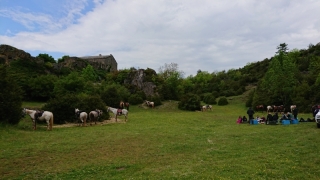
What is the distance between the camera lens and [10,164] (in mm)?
9047

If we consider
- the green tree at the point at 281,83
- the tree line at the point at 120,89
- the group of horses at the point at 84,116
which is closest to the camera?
the group of horses at the point at 84,116

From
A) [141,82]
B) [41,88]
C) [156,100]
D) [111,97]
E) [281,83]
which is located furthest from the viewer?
[141,82]

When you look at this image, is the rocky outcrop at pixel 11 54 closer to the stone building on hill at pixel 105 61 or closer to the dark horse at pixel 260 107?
the stone building on hill at pixel 105 61

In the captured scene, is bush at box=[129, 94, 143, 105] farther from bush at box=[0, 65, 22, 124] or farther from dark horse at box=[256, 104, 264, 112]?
bush at box=[0, 65, 22, 124]

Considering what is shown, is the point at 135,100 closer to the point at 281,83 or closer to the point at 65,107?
the point at 65,107

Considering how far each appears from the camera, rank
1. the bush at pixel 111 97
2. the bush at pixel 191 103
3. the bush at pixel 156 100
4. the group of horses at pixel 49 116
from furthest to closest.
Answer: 1. the bush at pixel 156 100
2. the bush at pixel 191 103
3. the bush at pixel 111 97
4. the group of horses at pixel 49 116

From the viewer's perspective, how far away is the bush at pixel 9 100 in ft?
57.6

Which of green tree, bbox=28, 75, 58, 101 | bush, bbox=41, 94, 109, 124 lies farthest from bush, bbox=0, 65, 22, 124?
green tree, bbox=28, 75, 58, 101

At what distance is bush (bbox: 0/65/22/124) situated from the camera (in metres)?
17.5

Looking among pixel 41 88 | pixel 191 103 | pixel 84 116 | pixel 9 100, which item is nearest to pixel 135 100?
pixel 191 103

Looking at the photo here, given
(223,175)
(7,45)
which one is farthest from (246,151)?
(7,45)

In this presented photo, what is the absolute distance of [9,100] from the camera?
59.2 feet

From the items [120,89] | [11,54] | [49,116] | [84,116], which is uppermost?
[11,54]

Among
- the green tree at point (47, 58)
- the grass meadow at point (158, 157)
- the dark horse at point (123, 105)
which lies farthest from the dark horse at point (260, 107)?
the green tree at point (47, 58)
